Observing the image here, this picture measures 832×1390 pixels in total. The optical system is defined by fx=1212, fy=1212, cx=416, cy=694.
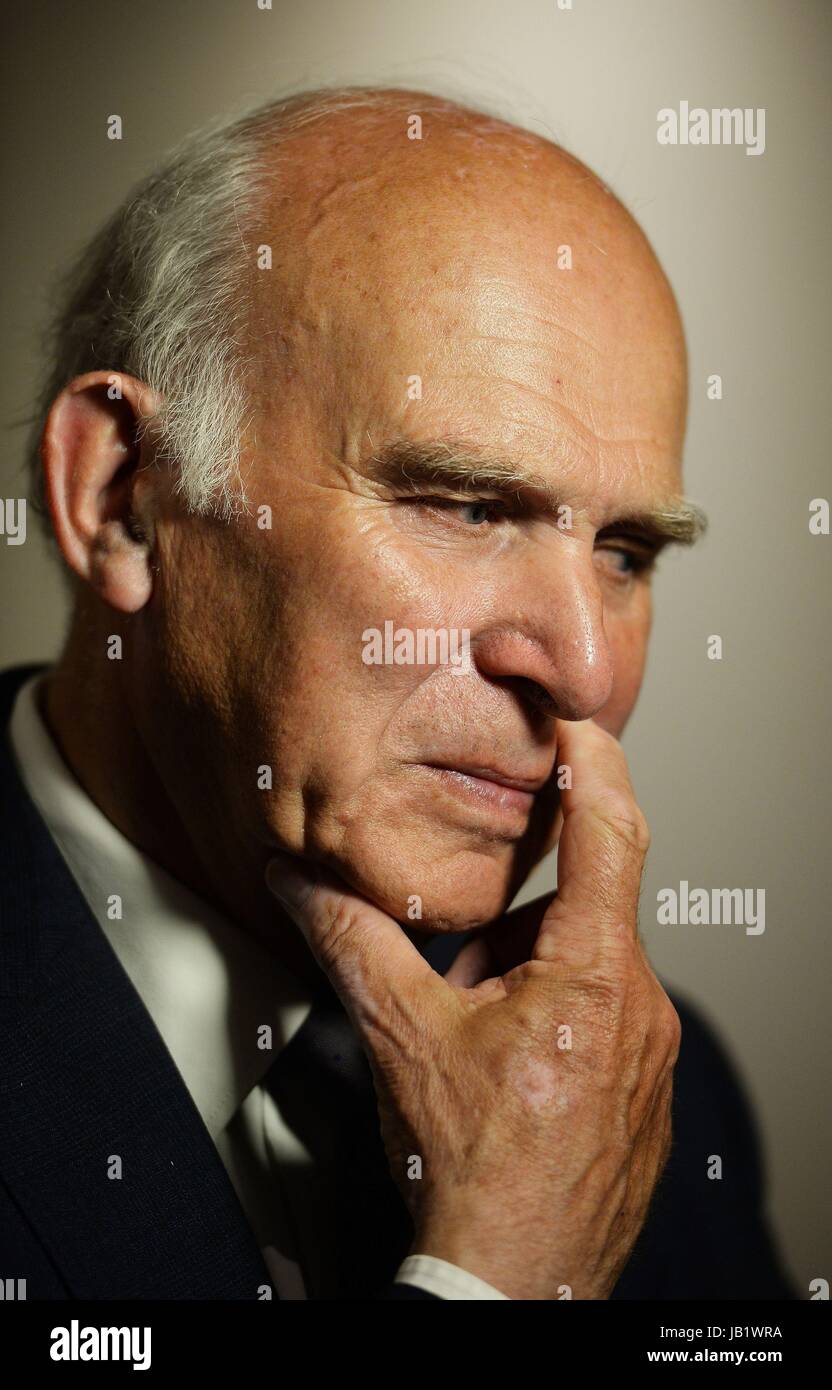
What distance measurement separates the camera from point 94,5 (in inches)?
64.0

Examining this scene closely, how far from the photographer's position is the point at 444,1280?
108cm

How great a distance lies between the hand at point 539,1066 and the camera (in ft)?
3.66

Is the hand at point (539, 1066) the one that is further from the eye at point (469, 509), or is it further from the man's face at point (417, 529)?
the eye at point (469, 509)

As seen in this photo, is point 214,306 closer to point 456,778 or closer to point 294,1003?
point 456,778

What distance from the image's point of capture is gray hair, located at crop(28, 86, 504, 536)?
4.29 feet

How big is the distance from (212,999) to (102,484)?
617mm

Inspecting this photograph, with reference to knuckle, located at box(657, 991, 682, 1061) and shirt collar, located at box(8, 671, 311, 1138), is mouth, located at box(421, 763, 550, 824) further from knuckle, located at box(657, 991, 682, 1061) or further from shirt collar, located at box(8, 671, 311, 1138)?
shirt collar, located at box(8, 671, 311, 1138)

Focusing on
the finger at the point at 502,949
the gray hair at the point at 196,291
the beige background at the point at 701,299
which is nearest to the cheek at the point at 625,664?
the finger at the point at 502,949

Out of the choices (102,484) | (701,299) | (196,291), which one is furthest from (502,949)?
(701,299)

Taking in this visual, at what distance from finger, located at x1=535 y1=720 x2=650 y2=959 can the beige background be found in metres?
0.54

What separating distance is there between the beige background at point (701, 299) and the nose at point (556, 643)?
2.01 feet

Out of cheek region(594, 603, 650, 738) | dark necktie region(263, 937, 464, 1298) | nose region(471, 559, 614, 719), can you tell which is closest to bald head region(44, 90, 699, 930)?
nose region(471, 559, 614, 719)

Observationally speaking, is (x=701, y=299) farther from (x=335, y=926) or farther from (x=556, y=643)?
(x=335, y=926)

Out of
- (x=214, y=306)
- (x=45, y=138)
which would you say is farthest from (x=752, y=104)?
(x=45, y=138)
